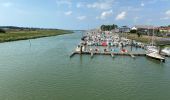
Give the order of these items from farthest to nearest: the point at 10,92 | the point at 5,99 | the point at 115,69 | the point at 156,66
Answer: the point at 156,66 → the point at 115,69 → the point at 10,92 → the point at 5,99

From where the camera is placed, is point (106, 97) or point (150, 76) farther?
point (150, 76)

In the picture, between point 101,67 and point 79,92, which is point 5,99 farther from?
point 101,67

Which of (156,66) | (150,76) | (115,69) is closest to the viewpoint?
(150,76)

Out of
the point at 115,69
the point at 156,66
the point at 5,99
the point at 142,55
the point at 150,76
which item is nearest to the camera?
the point at 5,99

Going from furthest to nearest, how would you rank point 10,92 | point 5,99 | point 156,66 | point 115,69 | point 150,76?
point 156,66, point 115,69, point 150,76, point 10,92, point 5,99

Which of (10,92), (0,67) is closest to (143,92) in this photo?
(10,92)

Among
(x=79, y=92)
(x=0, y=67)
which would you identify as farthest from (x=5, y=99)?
(x=0, y=67)

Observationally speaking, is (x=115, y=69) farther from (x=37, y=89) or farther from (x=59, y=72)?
(x=37, y=89)

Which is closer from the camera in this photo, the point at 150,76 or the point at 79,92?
the point at 79,92
